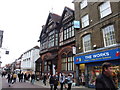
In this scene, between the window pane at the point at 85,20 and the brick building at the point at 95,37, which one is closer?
the brick building at the point at 95,37

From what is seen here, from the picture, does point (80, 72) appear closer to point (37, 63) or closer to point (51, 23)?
point (51, 23)

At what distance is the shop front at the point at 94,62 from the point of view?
1271 cm

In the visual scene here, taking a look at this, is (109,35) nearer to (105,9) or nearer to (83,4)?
(105,9)

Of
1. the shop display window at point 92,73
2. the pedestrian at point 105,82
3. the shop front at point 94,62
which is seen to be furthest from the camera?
the shop display window at point 92,73

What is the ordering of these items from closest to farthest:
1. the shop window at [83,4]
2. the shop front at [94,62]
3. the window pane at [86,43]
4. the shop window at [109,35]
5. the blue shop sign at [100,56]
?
1. the blue shop sign at [100,56]
2. the shop front at [94,62]
3. the shop window at [109,35]
4. the window pane at [86,43]
5. the shop window at [83,4]

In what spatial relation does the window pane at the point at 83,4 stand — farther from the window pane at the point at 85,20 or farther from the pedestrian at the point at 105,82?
the pedestrian at the point at 105,82

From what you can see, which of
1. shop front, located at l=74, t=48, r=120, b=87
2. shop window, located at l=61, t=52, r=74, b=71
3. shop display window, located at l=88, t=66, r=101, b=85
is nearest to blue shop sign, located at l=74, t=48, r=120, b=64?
shop front, located at l=74, t=48, r=120, b=87

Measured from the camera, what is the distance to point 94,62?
15.4 metres

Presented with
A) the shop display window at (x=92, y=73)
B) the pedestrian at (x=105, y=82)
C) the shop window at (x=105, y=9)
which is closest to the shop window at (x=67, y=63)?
the shop display window at (x=92, y=73)

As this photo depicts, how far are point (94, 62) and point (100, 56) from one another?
1418mm

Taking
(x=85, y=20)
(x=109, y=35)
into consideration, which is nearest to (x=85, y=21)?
(x=85, y=20)

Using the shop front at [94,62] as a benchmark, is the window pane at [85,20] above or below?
above

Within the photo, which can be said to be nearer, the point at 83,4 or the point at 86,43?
the point at 86,43

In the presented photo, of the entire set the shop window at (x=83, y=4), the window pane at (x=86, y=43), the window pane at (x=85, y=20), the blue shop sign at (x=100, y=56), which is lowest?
the blue shop sign at (x=100, y=56)
